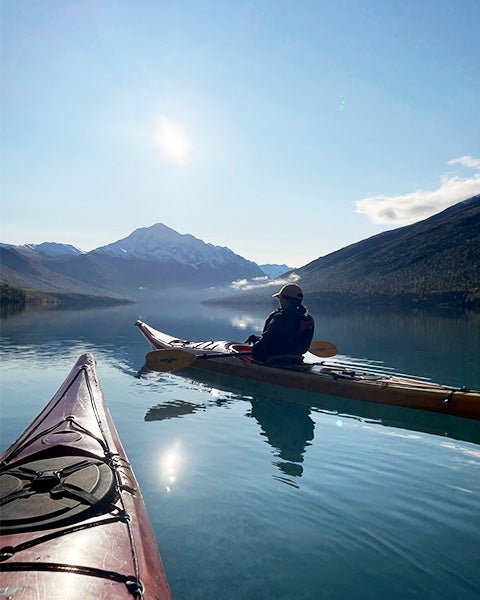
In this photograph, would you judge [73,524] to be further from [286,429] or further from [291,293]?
[291,293]

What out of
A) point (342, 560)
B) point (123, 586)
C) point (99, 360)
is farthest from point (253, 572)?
point (99, 360)

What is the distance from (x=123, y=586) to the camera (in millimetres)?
3260

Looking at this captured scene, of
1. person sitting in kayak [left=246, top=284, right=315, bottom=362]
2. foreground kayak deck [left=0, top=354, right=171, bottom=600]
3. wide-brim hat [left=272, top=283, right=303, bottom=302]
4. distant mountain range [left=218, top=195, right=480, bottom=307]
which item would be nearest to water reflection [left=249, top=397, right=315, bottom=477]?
person sitting in kayak [left=246, top=284, right=315, bottom=362]

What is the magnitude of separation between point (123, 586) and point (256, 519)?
11.8 feet

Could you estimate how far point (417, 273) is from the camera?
13738cm

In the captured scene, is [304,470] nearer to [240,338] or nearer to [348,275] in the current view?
[240,338]

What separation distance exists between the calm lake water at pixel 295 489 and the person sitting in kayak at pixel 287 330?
1481mm

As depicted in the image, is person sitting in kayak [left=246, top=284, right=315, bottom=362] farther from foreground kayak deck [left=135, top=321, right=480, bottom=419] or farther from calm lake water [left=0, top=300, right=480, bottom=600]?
calm lake water [left=0, top=300, right=480, bottom=600]

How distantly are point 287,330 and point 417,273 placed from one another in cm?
13647

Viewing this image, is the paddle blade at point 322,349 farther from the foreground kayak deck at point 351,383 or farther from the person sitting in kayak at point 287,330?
the person sitting in kayak at point 287,330

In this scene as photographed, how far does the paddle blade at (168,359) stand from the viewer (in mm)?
15656

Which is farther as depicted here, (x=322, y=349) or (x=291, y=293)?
(x=322, y=349)

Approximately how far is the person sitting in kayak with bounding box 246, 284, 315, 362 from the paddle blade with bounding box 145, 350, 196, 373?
2835 millimetres

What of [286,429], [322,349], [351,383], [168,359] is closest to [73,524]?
[286,429]
